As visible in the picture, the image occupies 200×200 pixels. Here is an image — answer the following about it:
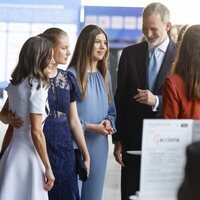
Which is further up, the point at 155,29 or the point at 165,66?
the point at 155,29

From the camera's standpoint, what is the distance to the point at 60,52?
2475 millimetres

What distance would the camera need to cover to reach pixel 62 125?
7.80 feet

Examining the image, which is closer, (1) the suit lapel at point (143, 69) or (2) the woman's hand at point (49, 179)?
(2) the woman's hand at point (49, 179)

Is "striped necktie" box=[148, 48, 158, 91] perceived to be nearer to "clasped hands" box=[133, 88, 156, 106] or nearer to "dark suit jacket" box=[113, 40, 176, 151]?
"dark suit jacket" box=[113, 40, 176, 151]

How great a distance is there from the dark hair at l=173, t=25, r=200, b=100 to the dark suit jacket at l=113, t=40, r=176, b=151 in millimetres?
A: 564

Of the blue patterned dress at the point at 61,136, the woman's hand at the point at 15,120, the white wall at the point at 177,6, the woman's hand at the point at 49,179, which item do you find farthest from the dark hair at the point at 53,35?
the white wall at the point at 177,6

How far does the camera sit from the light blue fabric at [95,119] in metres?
2.67

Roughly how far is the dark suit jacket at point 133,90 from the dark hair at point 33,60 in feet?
1.92

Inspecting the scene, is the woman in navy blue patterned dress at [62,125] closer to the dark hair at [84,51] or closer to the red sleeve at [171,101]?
the dark hair at [84,51]

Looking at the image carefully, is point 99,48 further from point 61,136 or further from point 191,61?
point 191,61

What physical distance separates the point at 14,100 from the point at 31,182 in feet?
1.30

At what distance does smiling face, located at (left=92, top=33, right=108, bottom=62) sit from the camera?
2678mm

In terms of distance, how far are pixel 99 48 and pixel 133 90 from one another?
1.02ft

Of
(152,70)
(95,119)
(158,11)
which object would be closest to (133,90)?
(152,70)
